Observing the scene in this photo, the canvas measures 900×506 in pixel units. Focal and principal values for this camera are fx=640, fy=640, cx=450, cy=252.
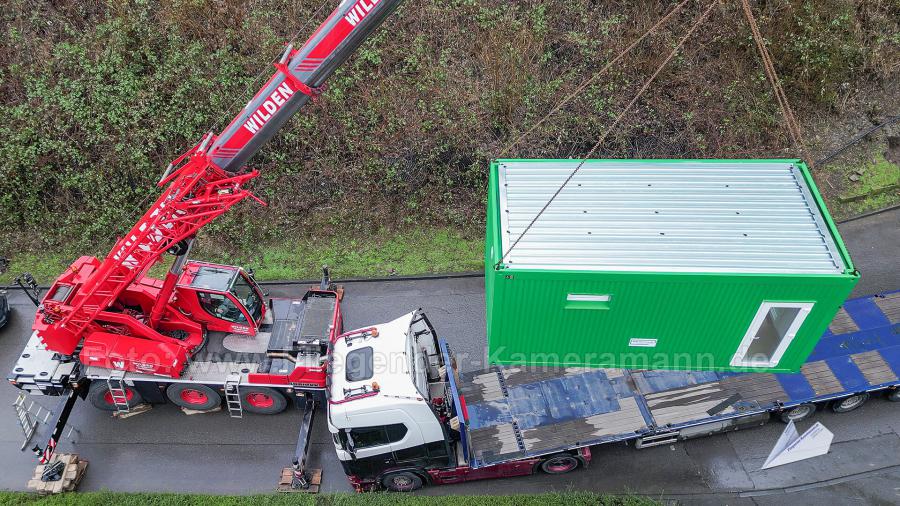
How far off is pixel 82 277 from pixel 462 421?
793 centimetres

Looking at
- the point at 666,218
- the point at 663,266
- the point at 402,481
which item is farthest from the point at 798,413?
the point at 402,481

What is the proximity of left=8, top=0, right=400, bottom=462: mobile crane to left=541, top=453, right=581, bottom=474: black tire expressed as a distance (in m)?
4.47

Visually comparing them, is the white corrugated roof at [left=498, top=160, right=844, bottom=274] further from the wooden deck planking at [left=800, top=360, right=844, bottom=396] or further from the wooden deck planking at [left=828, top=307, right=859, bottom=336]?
the wooden deck planking at [left=828, top=307, right=859, bottom=336]

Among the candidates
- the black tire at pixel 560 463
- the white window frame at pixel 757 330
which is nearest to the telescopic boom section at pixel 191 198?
the white window frame at pixel 757 330

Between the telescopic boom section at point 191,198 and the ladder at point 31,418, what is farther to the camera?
the ladder at point 31,418

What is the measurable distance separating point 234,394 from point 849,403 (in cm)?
1184

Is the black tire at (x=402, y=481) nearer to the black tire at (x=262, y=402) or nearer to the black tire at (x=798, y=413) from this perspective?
the black tire at (x=262, y=402)

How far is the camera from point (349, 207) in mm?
17531

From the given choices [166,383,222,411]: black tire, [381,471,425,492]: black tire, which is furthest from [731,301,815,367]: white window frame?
[166,383,222,411]: black tire

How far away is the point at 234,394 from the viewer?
40.8 feet

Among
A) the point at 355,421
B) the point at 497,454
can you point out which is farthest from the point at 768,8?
the point at 355,421

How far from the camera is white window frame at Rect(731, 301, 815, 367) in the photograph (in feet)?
29.8

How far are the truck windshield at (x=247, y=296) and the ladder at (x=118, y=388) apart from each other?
2586mm

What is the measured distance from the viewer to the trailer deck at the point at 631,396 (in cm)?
1123
